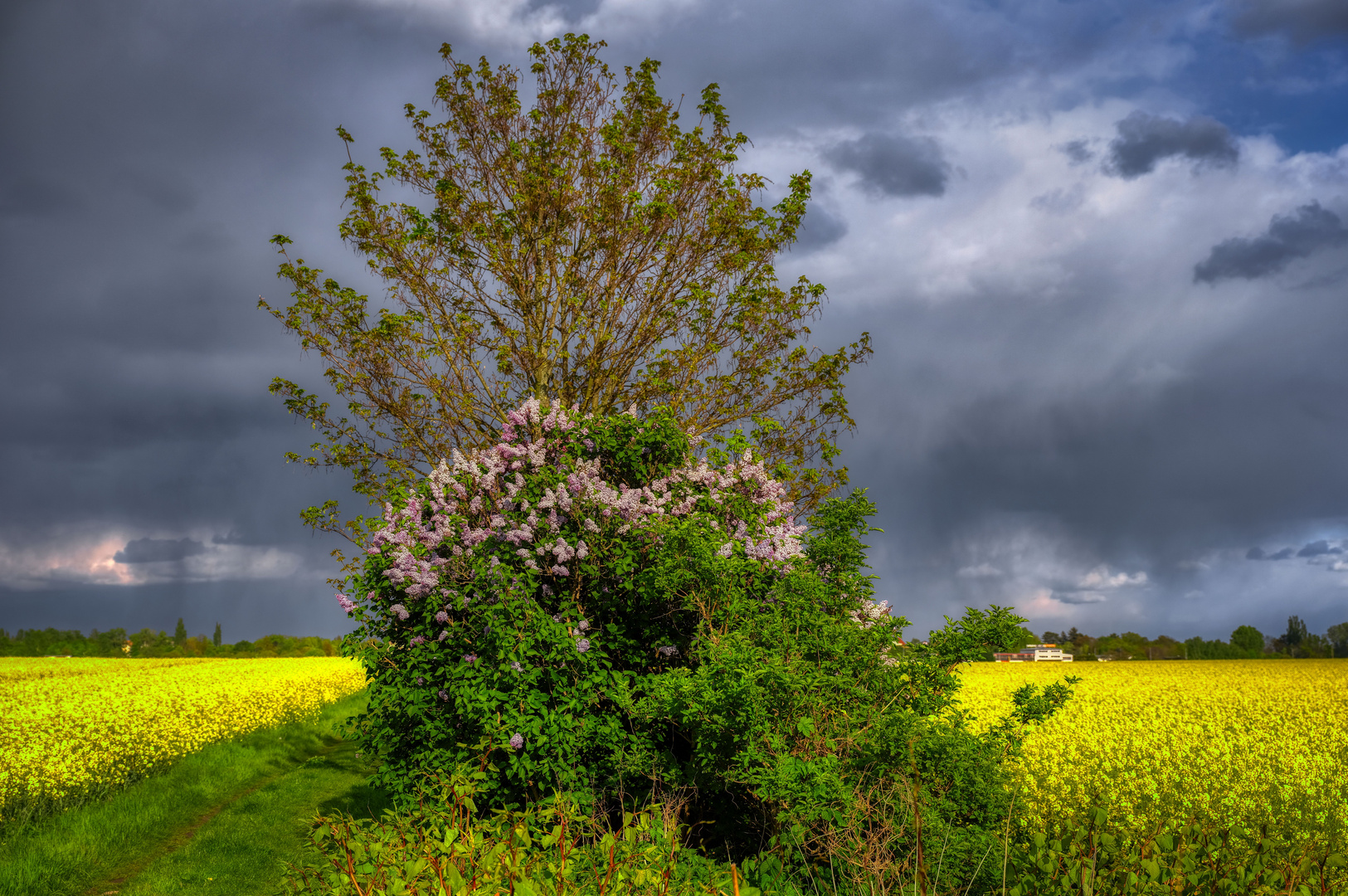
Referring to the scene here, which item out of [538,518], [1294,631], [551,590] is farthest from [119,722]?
[1294,631]

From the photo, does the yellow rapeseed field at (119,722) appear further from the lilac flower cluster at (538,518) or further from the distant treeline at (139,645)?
the distant treeline at (139,645)

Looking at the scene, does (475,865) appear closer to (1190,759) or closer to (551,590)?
(551,590)

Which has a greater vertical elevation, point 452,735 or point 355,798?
point 452,735

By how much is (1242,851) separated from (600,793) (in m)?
6.91

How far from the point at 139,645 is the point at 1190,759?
111785mm

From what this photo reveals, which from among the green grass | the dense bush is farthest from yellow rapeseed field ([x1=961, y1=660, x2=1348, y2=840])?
the green grass

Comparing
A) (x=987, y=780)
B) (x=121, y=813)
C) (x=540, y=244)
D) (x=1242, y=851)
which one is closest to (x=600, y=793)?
(x=987, y=780)

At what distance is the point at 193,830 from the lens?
44.9 ft

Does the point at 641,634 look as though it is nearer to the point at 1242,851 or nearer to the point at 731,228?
the point at 1242,851

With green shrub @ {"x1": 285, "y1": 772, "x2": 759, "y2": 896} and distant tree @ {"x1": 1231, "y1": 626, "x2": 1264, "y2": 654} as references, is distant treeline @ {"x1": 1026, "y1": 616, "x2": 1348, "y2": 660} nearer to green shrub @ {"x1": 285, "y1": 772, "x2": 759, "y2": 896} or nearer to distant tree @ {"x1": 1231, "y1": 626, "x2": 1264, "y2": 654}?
distant tree @ {"x1": 1231, "y1": 626, "x2": 1264, "y2": 654}

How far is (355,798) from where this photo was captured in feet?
49.9

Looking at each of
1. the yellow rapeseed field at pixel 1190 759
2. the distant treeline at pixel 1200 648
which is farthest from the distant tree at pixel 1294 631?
the yellow rapeseed field at pixel 1190 759

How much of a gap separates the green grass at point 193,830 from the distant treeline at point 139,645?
7491 centimetres

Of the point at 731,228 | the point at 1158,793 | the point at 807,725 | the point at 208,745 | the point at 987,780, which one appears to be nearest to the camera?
the point at 807,725
